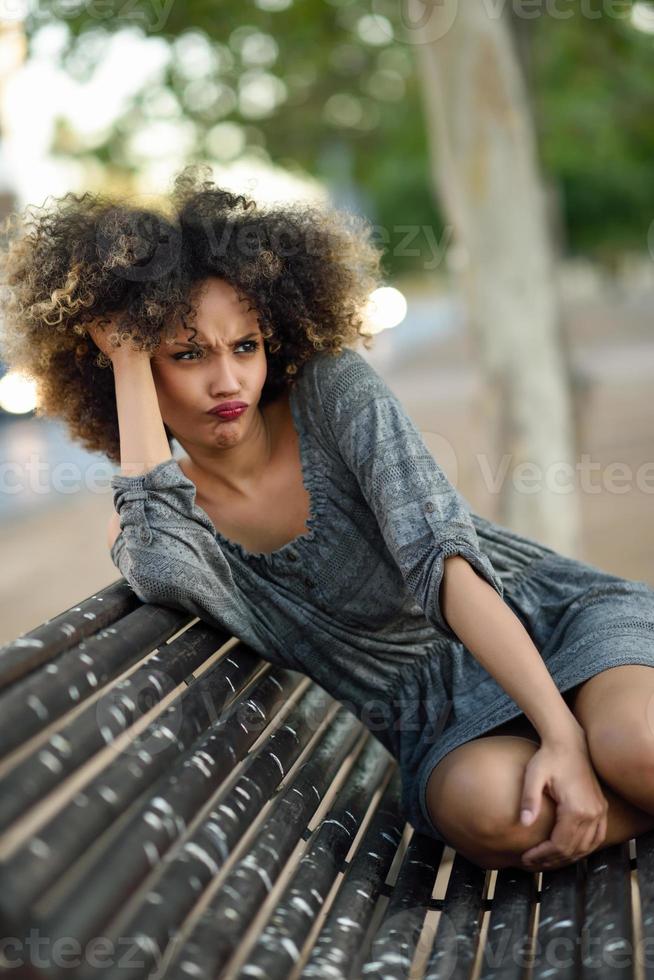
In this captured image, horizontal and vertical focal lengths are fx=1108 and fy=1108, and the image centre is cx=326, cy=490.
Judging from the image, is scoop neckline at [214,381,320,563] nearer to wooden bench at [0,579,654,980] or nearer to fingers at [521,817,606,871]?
wooden bench at [0,579,654,980]

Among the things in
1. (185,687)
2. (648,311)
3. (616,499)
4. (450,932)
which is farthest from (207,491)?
(648,311)

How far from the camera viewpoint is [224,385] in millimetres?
2178

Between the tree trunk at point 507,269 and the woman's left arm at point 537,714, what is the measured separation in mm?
3560

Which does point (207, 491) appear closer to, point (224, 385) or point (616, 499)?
point (224, 385)

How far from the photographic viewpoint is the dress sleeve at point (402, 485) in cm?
207

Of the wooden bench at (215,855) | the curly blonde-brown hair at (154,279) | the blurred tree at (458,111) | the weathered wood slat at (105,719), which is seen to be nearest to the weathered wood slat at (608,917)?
the wooden bench at (215,855)

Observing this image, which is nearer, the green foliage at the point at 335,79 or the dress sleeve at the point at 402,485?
the dress sleeve at the point at 402,485

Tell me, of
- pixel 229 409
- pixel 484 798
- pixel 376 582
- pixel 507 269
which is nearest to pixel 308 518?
pixel 376 582

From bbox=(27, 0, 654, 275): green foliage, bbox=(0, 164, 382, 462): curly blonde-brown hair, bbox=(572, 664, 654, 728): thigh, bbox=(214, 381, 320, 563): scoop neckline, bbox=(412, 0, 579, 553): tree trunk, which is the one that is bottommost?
bbox=(572, 664, 654, 728): thigh

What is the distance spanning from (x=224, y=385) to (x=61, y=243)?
0.44m

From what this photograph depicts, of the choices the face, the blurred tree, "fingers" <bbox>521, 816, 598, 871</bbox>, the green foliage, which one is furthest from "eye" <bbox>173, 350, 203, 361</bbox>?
the green foliage

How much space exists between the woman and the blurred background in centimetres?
20

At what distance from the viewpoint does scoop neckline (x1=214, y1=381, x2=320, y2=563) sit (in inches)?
91.0

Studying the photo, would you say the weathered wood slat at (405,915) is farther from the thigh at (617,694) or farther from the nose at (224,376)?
the nose at (224,376)
